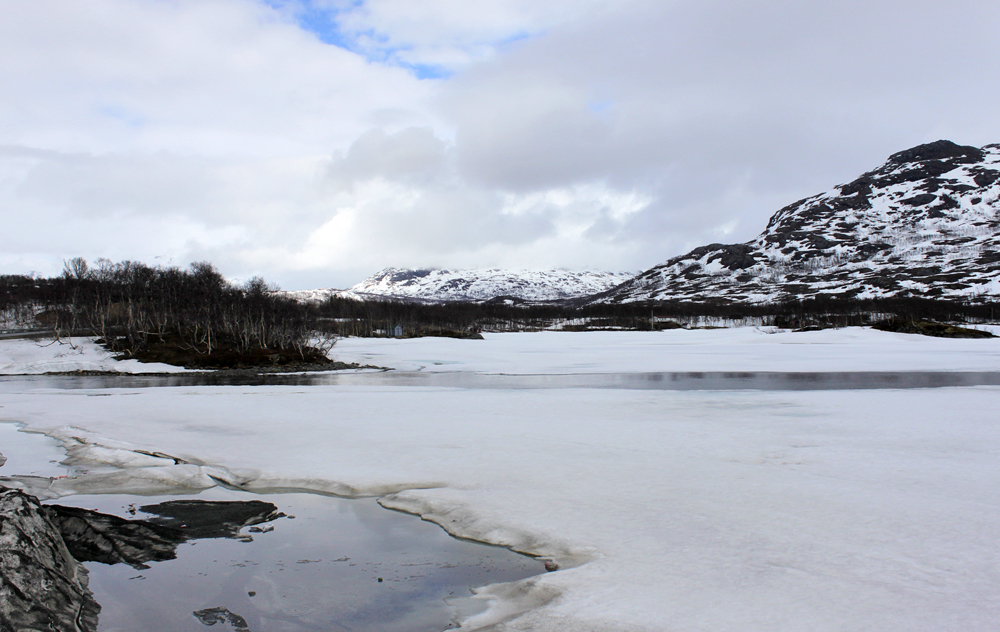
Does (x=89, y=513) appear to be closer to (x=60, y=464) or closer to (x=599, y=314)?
(x=60, y=464)

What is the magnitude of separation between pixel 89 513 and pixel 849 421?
1613 cm

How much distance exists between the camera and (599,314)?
544ft

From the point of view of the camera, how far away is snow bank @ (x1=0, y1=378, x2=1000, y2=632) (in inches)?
201

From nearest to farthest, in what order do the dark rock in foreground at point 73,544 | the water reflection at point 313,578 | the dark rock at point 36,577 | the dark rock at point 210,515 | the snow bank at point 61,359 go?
the dark rock at point 36,577, the dark rock in foreground at point 73,544, the water reflection at point 313,578, the dark rock at point 210,515, the snow bank at point 61,359

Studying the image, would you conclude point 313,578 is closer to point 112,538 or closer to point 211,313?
point 112,538

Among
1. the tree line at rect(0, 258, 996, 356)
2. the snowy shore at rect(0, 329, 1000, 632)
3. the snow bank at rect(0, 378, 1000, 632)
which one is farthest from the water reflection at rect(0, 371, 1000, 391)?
the tree line at rect(0, 258, 996, 356)

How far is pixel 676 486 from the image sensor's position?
888 centimetres

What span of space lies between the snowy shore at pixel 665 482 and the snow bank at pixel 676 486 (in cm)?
4

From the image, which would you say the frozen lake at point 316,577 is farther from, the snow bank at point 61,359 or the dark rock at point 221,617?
the snow bank at point 61,359

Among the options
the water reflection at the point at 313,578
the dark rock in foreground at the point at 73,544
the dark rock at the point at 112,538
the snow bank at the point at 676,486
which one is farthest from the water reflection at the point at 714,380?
the dark rock at the point at 112,538

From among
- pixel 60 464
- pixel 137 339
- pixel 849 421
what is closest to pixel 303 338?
pixel 137 339

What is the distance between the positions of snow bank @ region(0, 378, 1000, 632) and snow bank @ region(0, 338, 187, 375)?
29.0 m

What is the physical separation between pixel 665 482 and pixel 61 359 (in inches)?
2178

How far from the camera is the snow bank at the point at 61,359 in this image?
43.1 m
